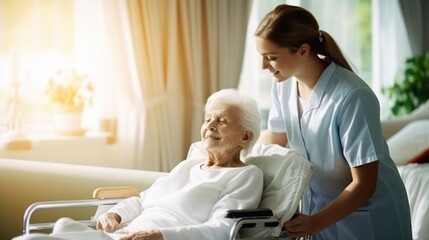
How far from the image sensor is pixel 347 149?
278cm

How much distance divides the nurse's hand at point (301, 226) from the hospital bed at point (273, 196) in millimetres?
26

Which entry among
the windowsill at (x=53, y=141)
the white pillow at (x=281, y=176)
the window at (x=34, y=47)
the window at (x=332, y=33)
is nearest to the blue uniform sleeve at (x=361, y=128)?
the white pillow at (x=281, y=176)

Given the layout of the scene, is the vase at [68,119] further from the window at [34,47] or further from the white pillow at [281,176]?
the white pillow at [281,176]

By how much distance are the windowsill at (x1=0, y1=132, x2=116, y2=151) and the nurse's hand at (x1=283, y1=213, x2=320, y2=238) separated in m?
2.32

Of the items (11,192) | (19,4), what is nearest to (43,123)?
(19,4)

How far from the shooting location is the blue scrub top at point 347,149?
2764 mm

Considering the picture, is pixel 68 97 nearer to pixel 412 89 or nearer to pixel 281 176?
pixel 281 176

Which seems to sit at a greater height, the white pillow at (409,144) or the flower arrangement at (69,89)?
the flower arrangement at (69,89)

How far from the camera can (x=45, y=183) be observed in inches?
153

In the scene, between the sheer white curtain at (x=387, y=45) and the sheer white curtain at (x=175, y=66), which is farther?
the sheer white curtain at (x=387, y=45)

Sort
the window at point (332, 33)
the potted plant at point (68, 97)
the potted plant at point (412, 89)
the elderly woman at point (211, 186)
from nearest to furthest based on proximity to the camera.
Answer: the elderly woman at point (211, 186)
the potted plant at point (68, 97)
the window at point (332, 33)
the potted plant at point (412, 89)

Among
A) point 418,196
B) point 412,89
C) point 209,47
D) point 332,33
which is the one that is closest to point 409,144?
point 418,196

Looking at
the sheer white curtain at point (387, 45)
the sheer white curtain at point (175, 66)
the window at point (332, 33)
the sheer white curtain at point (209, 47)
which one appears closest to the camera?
the sheer white curtain at point (175, 66)

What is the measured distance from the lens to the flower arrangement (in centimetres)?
486
